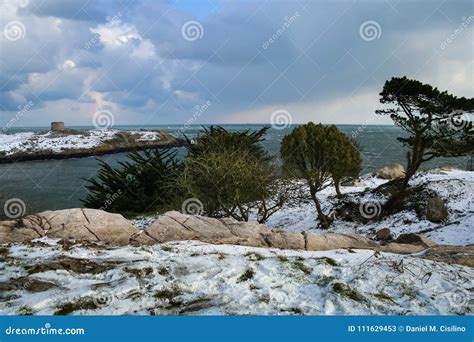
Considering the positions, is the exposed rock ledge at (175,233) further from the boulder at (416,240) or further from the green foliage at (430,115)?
the green foliage at (430,115)

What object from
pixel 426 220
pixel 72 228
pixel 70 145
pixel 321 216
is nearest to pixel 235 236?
pixel 72 228

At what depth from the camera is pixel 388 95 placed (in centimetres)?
1900

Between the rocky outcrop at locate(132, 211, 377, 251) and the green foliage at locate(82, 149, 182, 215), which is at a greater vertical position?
the green foliage at locate(82, 149, 182, 215)

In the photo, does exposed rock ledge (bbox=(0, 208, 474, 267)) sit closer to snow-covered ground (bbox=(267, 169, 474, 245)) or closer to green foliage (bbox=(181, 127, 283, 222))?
green foliage (bbox=(181, 127, 283, 222))

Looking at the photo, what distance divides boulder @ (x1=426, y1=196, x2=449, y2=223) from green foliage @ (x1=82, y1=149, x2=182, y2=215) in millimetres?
15643

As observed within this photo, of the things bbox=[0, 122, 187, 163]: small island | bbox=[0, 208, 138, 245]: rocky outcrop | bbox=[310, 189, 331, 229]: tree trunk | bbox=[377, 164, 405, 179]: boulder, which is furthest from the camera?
bbox=[0, 122, 187, 163]: small island

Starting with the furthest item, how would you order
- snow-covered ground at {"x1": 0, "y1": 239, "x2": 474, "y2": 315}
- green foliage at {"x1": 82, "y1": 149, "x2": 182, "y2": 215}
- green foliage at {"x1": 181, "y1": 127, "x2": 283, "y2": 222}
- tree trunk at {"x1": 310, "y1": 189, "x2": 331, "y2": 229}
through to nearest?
green foliage at {"x1": 82, "y1": 149, "x2": 182, "y2": 215}, tree trunk at {"x1": 310, "y1": 189, "x2": 331, "y2": 229}, green foliage at {"x1": 181, "y1": 127, "x2": 283, "y2": 222}, snow-covered ground at {"x1": 0, "y1": 239, "x2": 474, "y2": 315}

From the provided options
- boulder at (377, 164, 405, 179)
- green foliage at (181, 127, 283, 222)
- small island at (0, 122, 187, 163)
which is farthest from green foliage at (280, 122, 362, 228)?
small island at (0, 122, 187, 163)

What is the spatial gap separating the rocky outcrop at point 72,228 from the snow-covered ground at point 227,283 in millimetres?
1363

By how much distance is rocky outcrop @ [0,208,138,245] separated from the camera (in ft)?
34.6

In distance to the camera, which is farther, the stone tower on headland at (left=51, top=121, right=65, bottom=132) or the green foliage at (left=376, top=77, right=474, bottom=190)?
the stone tower on headland at (left=51, top=121, right=65, bottom=132)

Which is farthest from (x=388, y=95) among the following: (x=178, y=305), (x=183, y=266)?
(x=178, y=305)

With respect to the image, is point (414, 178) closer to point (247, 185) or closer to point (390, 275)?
point (247, 185)
